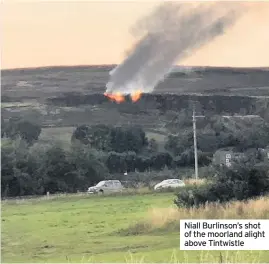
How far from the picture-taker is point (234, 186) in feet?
35.5

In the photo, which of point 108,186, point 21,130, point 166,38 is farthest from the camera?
point 108,186

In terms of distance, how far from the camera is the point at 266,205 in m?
10.7

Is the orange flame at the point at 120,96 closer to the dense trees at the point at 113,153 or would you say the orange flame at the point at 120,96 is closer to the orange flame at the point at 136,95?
the orange flame at the point at 136,95

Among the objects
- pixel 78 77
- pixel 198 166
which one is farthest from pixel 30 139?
pixel 198 166

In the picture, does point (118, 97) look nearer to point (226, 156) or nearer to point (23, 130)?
point (23, 130)

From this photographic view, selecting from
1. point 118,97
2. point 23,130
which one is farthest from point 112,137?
point 23,130

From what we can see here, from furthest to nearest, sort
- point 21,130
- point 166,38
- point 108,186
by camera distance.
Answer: point 108,186 → point 21,130 → point 166,38

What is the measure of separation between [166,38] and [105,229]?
2186 mm

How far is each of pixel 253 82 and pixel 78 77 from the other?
1.95 meters

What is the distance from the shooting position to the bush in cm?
1080

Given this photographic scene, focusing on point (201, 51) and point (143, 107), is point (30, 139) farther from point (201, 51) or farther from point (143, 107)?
point (201, 51)

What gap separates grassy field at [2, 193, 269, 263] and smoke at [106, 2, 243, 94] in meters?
1.28

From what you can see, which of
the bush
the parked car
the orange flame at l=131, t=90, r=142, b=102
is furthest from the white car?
the orange flame at l=131, t=90, r=142, b=102

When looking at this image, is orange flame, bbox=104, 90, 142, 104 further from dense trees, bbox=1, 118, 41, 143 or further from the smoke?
dense trees, bbox=1, 118, 41, 143
